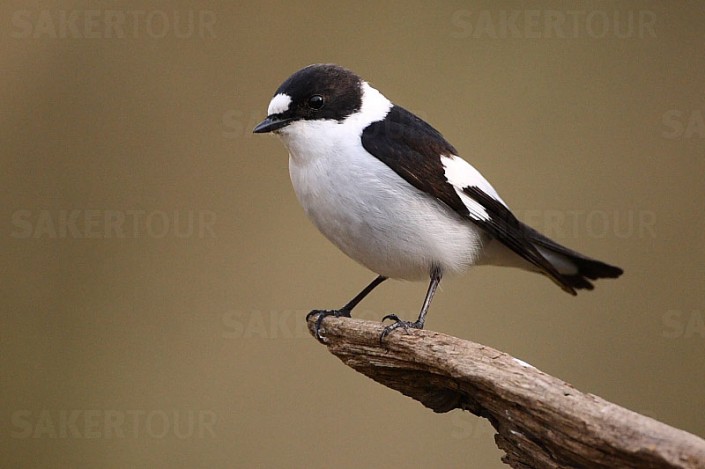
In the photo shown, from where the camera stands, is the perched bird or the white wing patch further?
the white wing patch

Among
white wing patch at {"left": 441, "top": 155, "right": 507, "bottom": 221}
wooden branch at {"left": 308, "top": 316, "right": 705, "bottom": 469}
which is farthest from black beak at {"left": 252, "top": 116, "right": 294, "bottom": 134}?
wooden branch at {"left": 308, "top": 316, "right": 705, "bottom": 469}

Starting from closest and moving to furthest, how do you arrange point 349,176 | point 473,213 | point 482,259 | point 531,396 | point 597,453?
point 597,453 < point 531,396 < point 349,176 < point 473,213 < point 482,259

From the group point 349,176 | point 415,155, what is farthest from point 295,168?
point 415,155

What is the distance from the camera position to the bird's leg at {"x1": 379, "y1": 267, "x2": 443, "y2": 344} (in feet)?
6.04

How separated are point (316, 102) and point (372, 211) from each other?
0.31 metres

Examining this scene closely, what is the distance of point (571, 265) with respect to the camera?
2.28m

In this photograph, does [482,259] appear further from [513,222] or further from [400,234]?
[400,234]

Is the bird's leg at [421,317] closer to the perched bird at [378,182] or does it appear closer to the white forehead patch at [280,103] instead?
the perched bird at [378,182]

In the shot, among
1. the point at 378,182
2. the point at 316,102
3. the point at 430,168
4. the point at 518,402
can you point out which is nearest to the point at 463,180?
the point at 430,168

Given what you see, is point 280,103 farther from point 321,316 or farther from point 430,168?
point 321,316

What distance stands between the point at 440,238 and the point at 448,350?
0.39 metres

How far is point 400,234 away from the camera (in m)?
1.90

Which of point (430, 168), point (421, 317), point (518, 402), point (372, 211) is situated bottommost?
point (518, 402)

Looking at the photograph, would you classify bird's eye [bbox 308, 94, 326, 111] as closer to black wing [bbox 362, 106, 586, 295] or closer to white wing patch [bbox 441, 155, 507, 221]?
black wing [bbox 362, 106, 586, 295]
